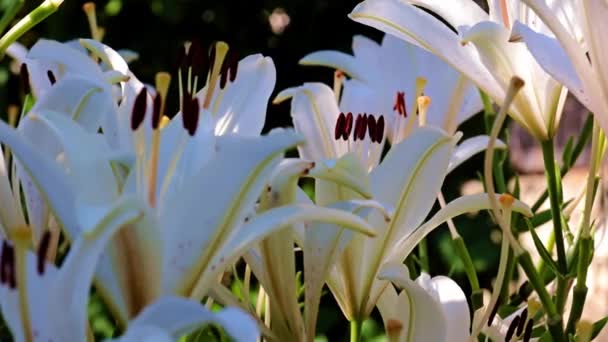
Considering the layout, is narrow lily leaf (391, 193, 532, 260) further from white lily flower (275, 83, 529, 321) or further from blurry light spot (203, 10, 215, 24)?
blurry light spot (203, 10, 215, 24)

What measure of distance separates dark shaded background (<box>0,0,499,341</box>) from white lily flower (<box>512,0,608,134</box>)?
86 centimetres

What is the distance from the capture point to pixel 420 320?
0.57 m

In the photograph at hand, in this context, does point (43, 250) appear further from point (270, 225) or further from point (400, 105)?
Result: point (400, 105)

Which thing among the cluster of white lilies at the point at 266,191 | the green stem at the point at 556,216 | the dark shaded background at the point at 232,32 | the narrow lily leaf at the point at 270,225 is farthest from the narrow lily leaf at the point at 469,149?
the dark shaded background at the point at 232,32

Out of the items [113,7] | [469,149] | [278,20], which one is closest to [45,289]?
[469,149]

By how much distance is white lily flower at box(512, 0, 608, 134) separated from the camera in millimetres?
572

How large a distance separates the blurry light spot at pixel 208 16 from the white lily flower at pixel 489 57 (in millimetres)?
1013

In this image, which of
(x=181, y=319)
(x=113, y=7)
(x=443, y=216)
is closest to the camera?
(x=181, y=319)

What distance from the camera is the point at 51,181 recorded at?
1.53 feet

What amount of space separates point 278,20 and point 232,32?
10 centimetres

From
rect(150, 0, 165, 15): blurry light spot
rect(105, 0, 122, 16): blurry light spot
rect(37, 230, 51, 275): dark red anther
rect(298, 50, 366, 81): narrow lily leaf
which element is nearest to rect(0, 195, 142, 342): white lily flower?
rect(37, 230, 51, 275): dark red anther

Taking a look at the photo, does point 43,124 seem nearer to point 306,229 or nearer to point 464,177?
point 306,229

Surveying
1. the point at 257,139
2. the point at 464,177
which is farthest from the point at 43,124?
the point at 464,177

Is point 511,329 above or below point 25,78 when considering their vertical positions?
below
